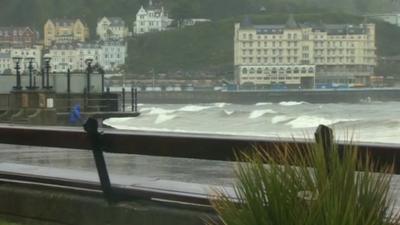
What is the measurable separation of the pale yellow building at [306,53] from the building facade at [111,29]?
10112 millimetres

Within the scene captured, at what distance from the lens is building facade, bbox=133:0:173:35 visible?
65.6 m

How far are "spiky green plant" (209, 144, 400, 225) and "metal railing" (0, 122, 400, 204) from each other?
0.61 m

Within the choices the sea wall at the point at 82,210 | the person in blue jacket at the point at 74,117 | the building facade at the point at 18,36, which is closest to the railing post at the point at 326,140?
the sea wall at the point at 82,210

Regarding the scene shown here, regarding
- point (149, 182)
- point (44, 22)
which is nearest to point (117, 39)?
point (44, 22)

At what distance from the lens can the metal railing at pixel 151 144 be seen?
4341mm

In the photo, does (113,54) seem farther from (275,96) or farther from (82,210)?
(82,210)

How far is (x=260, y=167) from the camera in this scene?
3578 mm

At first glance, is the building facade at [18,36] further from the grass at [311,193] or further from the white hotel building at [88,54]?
the grass at [311,193]

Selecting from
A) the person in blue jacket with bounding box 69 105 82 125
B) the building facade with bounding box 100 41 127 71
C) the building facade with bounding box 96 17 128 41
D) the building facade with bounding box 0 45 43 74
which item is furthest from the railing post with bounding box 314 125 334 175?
the building facade with bounding box 100 41 127 71

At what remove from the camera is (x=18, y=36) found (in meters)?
52.7

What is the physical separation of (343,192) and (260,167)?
1.37ft

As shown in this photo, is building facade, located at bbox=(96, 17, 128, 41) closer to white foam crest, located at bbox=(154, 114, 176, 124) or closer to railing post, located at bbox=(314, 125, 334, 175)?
white foam crest, located at bbox=(154, 114, 176, 124)

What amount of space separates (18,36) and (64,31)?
7.48 meters

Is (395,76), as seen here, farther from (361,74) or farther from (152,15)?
(152,15)
